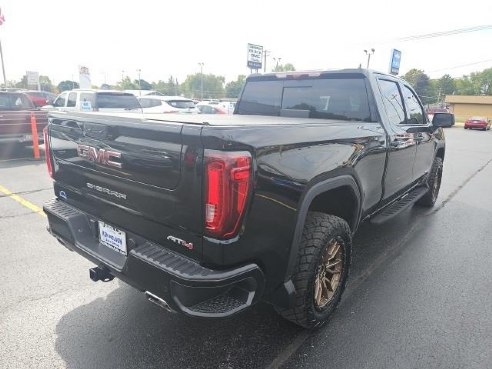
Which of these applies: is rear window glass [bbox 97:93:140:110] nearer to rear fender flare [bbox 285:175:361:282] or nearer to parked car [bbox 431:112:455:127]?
parked car [bbox 431:112:455:127]

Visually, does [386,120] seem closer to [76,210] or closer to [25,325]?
[76,210]

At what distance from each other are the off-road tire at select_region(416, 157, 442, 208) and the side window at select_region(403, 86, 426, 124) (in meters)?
1.07

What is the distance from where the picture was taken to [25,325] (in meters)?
2.71

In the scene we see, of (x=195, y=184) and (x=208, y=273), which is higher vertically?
(x=195, y=184)

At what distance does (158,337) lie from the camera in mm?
2602

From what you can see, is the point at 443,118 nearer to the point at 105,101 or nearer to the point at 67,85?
the point at 105,101

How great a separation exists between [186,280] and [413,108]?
153 inches

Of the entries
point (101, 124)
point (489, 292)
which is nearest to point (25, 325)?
point (101, 124)

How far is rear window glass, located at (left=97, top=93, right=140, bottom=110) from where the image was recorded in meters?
11.2

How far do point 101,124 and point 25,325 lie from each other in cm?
160

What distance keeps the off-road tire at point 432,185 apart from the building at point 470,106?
5830 cm

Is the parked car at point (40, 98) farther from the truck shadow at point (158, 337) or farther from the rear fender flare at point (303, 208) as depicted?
the rear fender flare at point (303, 208)

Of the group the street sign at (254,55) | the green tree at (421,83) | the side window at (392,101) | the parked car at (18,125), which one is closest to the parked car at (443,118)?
the side window at (392,101)

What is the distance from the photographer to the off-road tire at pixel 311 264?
2.43 metres
